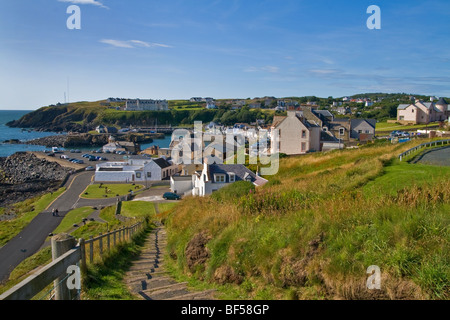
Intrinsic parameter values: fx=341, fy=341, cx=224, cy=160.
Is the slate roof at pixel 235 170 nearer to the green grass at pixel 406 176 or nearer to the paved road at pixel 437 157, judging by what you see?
the paved road at pixel 437 157

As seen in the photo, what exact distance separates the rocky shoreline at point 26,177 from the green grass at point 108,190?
942 cm

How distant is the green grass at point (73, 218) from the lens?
114 feet

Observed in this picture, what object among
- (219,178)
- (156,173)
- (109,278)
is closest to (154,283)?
(109,278)

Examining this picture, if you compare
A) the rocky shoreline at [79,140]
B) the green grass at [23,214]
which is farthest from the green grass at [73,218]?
the rocky shoreline at [79,140]

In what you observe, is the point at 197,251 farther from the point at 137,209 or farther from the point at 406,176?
the point at 137,209

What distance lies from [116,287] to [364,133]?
2324 inches

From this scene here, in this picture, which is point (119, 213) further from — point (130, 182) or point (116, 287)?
point (116, 287)

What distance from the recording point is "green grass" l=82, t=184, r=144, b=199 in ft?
165

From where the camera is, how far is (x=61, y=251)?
576 cm

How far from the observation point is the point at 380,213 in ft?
25.6

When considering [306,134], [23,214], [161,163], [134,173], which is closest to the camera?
[23,214]

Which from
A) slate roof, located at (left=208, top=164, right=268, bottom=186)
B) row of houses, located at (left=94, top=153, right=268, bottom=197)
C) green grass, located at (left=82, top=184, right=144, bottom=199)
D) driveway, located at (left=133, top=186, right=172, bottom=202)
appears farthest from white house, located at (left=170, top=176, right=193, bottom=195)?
slate roof, located at (left=208, top=164, right=268, bottom=186)

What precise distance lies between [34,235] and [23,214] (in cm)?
1218

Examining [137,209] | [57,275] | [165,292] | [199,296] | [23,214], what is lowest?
[23,214]
